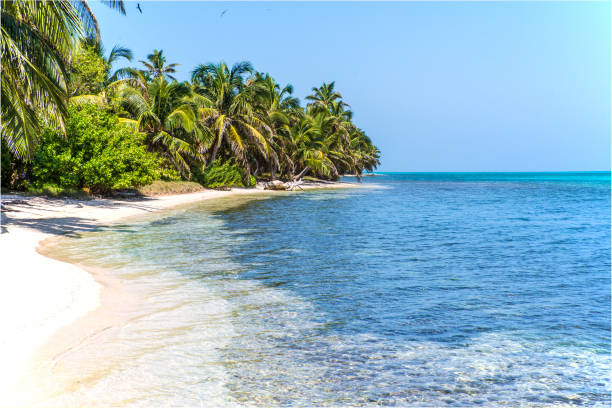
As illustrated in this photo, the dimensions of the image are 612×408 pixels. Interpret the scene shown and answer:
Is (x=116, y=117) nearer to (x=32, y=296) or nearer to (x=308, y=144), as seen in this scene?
(x=32, y=296)

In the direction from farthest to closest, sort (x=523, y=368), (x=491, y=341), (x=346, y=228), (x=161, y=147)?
(x=161, y=147) < (x=346, y=228) < (x=491, y=341) < (x=523, y=368)

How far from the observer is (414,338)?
17.4 feet

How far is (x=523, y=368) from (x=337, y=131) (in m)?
58.3

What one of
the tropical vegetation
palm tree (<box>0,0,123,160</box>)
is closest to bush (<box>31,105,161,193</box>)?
the tropical vegetation

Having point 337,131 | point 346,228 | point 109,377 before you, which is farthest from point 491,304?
point 337,131

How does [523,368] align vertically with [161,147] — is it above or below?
below

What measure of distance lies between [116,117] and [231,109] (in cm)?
1570

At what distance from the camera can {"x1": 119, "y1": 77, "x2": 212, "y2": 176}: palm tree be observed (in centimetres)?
2759

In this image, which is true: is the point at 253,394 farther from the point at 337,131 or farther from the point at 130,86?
the point at 337,131

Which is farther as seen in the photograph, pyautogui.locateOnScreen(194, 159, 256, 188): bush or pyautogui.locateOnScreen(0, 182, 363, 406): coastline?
pyautogui.locateOnScreen(194, 159, 256, 188): bush

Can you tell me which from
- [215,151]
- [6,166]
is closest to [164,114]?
[215,151]

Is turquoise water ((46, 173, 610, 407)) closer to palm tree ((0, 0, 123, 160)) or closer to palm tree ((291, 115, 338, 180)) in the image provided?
palm tree ((0, 0, 123, 160))

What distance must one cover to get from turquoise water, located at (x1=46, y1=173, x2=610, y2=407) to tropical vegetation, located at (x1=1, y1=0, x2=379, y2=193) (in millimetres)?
4158

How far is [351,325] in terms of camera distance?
5754 millimetres
